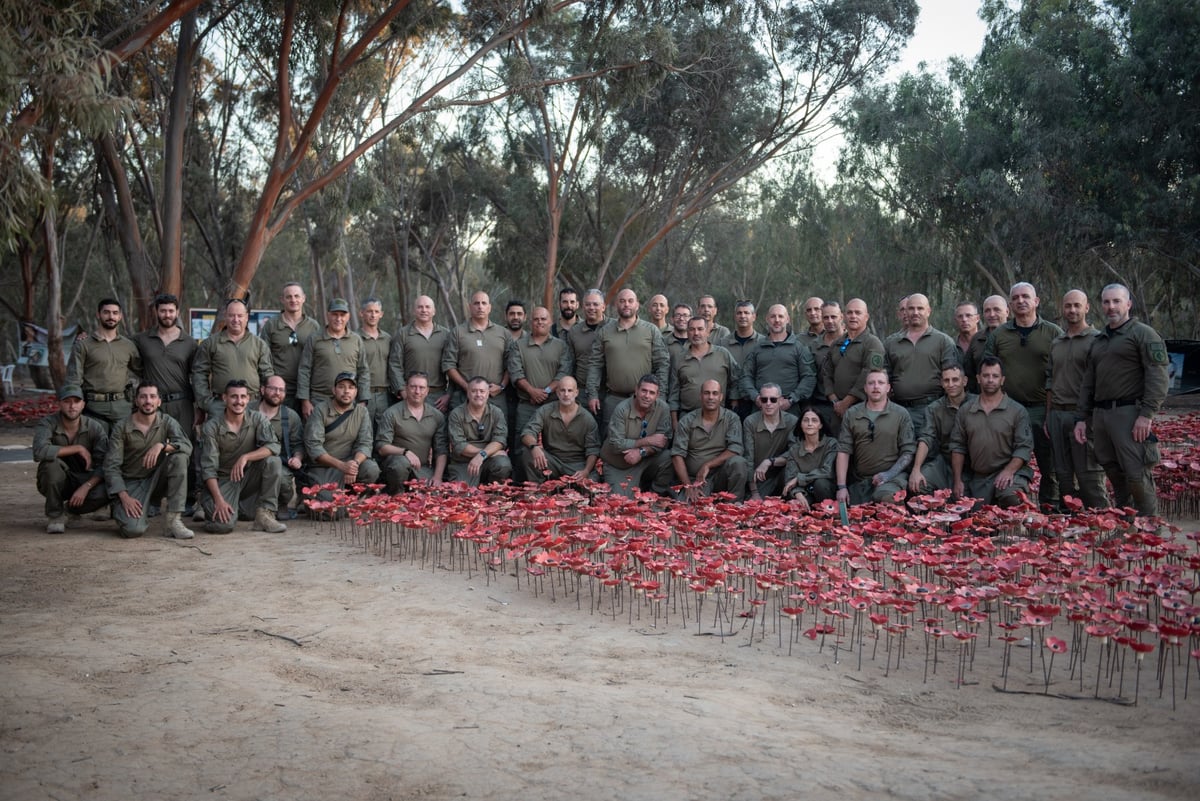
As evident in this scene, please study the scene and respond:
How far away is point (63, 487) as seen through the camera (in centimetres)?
869

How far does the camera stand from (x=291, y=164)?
44.0 feet

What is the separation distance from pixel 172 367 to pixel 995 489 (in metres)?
7.26

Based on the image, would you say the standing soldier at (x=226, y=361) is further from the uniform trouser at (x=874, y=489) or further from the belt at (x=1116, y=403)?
the belt at (x=1116, y=403)

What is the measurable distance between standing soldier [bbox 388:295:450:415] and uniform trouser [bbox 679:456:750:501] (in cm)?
275

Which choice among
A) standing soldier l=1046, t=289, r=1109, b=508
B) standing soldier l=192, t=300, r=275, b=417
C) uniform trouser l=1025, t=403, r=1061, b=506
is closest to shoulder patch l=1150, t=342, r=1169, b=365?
standing soldier l=1046, t=289, r=1109, b=508

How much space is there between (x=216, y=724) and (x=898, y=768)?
8.84 feet

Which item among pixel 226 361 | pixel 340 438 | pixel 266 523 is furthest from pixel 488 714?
pixel 226 361

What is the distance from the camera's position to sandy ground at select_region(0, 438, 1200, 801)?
365 cm

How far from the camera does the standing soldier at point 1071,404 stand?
8172 millimetres

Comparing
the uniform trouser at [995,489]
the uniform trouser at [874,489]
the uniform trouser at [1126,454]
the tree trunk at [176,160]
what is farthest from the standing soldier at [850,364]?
the tree trunk at [176,160]

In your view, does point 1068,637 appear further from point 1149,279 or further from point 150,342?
point 1149,279

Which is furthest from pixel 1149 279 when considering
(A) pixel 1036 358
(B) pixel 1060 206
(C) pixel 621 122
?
(A) pixel 1036 358

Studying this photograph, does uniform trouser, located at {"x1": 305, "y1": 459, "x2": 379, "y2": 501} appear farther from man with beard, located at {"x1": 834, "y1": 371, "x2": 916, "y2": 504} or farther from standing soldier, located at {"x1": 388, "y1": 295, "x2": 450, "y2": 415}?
man with beard, located at {"x1": 834, "y1": 371, "x2": 916, "y2": 504}

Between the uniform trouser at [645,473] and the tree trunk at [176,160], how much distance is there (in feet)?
26.7
